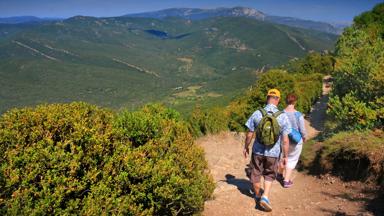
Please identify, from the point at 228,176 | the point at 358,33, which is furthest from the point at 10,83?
the point at 228,176

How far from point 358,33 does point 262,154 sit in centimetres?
3260

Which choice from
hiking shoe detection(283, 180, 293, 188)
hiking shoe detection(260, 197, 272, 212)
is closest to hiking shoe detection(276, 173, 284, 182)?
hiking shoe detection(283, 180, 293, 188)

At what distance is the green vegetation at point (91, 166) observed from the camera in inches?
163

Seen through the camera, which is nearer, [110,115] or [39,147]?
[39,147]

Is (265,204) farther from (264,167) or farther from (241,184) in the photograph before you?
(241,184)

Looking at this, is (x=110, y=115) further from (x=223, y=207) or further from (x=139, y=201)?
(x=223, y=207)

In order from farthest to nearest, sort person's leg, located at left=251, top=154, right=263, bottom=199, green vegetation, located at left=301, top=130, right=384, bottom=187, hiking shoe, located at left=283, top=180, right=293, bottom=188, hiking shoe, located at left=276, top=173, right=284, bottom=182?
hiking shoe, located at left=276, top=173, right=284, bottom=182 < hiking shoe, located at left=283, top=180, right=293, bottom=188 < green vegetation, located at left=301, top=130, right=384, bottom=187 < person's leg, located at left=251, top=154, right=263, bottom=199

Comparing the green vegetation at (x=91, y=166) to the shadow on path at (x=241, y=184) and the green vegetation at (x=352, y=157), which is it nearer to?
the shadow on path at (x=241, y=184)

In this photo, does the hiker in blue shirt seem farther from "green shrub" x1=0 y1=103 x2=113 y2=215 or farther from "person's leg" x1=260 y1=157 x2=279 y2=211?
"green shrub" x1=0 y1=103 x2=113 y2=215

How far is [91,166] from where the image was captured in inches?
187

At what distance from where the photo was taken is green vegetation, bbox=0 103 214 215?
163 inches

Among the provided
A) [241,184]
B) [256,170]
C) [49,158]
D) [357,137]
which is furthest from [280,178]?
[49,158]

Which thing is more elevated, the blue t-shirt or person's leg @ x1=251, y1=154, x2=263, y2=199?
the blue t-shirt

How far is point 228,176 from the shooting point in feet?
32.9
